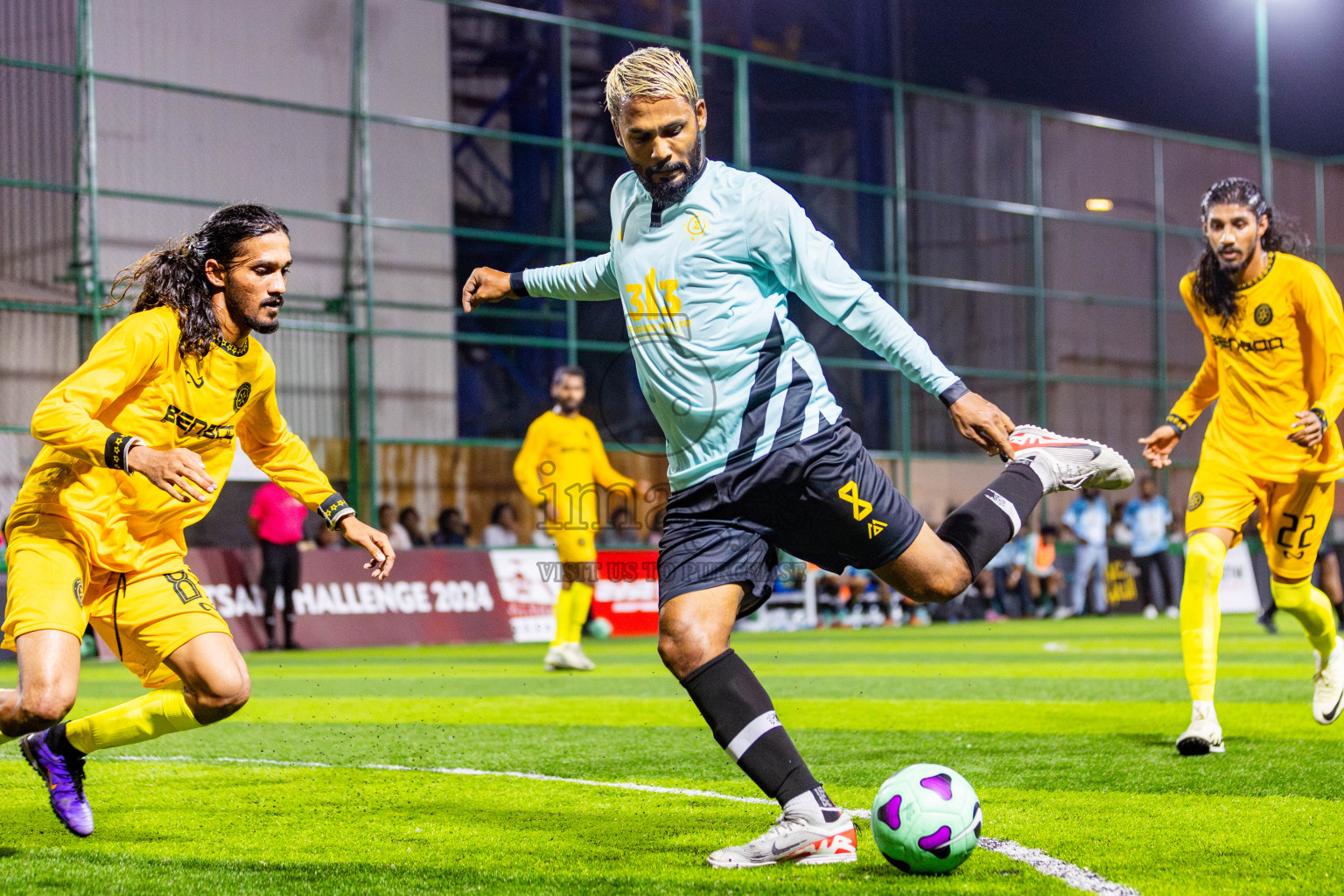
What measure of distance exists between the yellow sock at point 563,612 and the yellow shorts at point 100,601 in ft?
21.7

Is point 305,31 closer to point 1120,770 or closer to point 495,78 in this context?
point 495,78

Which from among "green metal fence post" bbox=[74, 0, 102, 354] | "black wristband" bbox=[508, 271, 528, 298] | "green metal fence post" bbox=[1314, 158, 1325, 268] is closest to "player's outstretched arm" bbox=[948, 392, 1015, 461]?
"black wristband" bbox=[508, 271, 528, 298]

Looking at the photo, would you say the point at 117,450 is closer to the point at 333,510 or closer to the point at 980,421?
the point at 333,510

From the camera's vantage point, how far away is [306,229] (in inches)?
802

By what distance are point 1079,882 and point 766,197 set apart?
2.08 metres

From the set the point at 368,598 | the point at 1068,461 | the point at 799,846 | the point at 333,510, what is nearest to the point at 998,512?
the point at 1068,461

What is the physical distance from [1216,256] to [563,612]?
6.46m

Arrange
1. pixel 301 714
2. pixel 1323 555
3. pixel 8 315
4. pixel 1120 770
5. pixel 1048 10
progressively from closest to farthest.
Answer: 1. pixel 1120 770
2. pixel 301 714
3. pixel 1323 555
4. pixel 8 315
5. pixel 1048 10

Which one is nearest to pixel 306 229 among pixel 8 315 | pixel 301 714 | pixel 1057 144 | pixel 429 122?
pixel 429 122

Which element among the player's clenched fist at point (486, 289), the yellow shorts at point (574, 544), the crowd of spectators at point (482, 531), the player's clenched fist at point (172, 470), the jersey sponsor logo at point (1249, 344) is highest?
the player's clenched fist at point (486, 289)

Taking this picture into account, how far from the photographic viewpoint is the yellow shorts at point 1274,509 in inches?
255

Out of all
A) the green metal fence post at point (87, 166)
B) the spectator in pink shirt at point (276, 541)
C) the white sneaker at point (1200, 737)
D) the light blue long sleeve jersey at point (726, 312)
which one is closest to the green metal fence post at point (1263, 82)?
the spectator in pink shirt at point (276, 541)

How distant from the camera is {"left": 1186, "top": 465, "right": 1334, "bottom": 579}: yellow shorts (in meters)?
6.47

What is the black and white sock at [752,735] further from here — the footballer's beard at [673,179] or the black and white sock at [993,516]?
the footballer's beard at [673,179]
